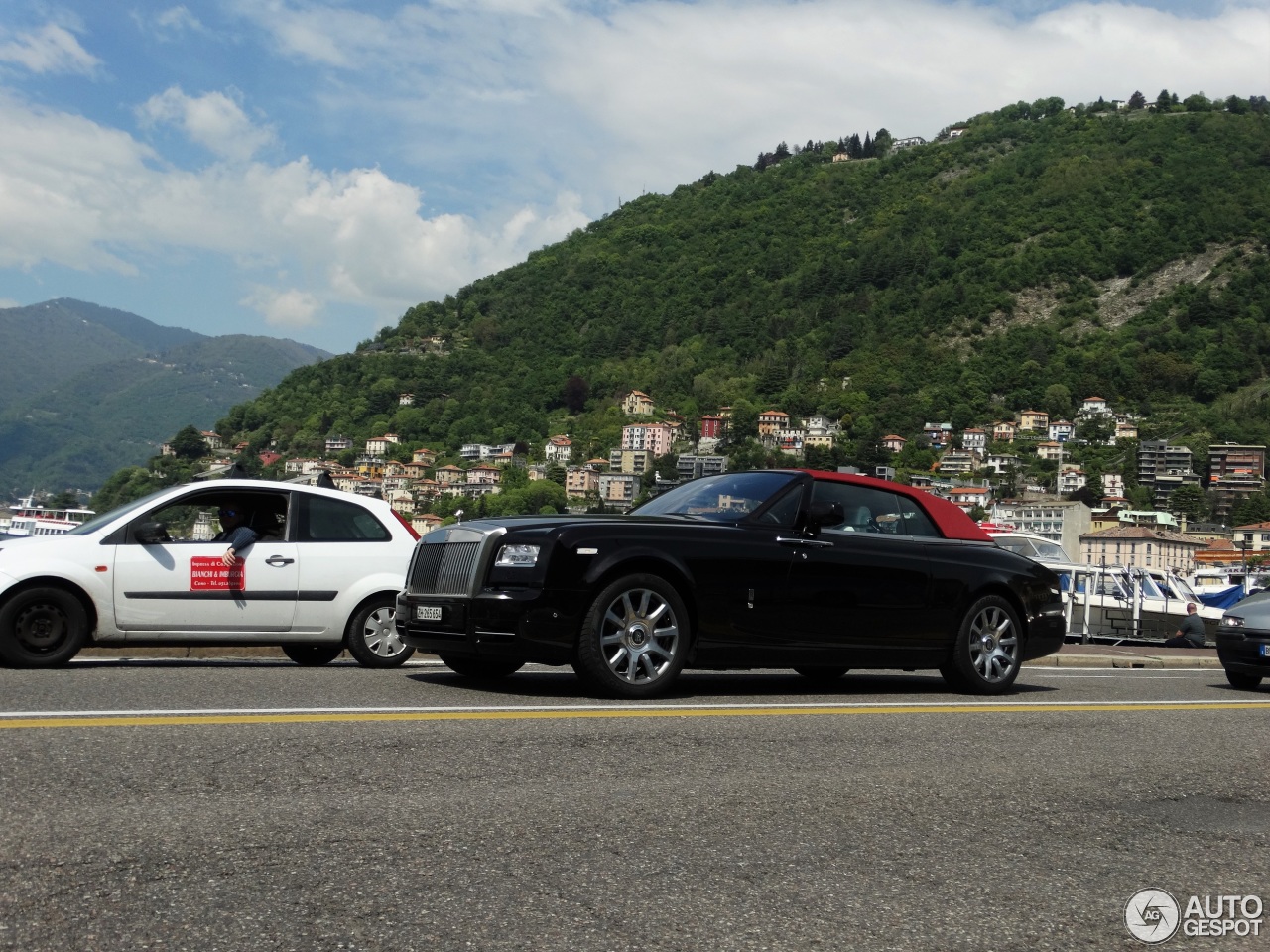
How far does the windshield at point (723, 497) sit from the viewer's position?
9719 millimetres

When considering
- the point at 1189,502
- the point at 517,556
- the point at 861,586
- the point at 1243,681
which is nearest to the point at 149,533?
the point at 517,556

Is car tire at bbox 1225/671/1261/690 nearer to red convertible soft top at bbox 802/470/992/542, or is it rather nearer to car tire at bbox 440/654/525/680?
red convertible soft top at bbox 802/470/992/542

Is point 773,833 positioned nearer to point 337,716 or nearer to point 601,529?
point 337,716

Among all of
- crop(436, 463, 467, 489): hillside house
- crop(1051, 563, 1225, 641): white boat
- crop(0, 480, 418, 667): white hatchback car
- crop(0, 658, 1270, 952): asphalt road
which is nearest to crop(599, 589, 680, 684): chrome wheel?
crop(0, 658, 1270, 952): asphalt road

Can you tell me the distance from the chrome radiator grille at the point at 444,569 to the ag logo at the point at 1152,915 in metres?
5.18

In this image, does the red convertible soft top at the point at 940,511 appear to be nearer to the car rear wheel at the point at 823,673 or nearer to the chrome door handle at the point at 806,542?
the chrome door handle at the point at 806,542

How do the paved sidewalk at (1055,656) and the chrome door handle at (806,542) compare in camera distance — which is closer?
the chrome door handle at (806,542)

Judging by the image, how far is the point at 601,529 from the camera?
28.8ft

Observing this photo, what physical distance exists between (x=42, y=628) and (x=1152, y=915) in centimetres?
814

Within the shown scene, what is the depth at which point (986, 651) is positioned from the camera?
1060cm

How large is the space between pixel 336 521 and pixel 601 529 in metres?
3.46

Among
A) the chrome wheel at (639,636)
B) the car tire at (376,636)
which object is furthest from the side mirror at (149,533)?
the chrome wheel at (639,636)

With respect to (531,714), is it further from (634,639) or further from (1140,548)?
(1140,548)

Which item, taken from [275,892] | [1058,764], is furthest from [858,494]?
[275,892]
